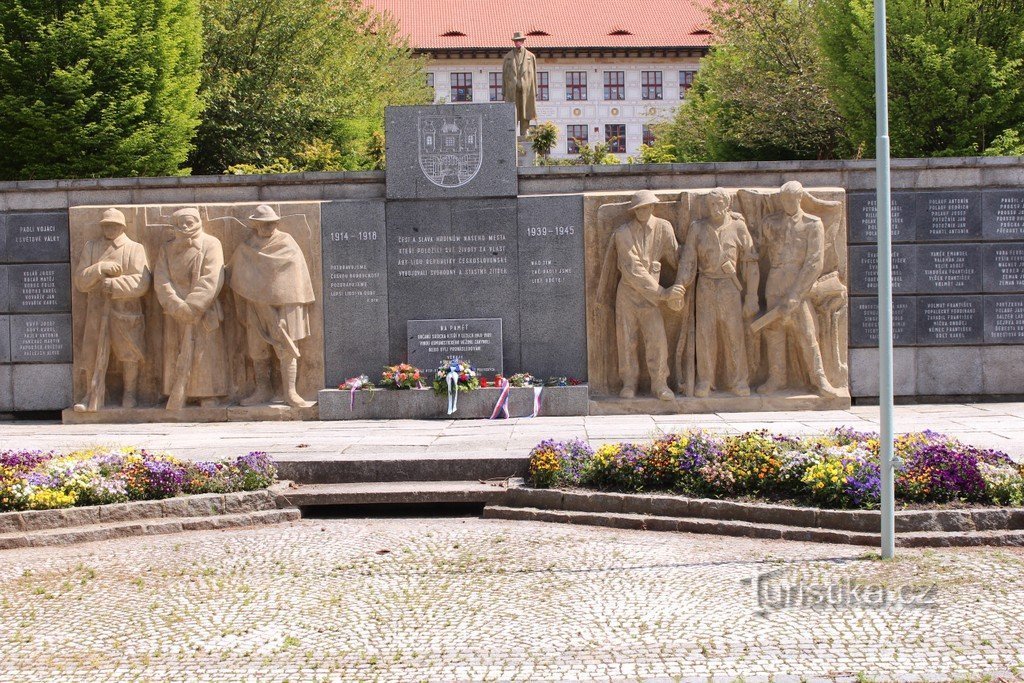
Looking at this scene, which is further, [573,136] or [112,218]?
[573,136]

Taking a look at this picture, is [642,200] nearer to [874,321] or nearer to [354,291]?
[874,321]

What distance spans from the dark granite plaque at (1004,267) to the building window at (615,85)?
5434cm

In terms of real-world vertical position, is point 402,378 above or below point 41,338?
below

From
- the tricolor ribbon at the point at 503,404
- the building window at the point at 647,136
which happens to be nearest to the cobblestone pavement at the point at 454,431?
the tricolor ribbon at the point at 503,404

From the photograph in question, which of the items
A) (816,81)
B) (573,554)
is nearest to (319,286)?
(573,554)

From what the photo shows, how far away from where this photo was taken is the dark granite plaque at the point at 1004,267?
1586 cm

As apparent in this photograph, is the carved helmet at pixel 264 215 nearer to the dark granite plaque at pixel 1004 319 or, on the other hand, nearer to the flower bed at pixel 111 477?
the flower bed at pixel 111 477

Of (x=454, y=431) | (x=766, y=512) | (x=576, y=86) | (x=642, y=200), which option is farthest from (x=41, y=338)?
(x=576, y=86)

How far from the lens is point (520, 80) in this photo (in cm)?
2553

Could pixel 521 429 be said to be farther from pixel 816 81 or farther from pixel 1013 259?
pixel 816 81

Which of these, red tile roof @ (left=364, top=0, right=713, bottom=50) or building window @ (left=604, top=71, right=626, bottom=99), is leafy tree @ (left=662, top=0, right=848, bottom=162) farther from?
building window @ (left=604, top=71, right=626, bottom=99)

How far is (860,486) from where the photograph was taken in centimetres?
901

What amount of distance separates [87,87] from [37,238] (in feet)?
32.0

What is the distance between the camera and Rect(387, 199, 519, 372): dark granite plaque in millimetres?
15688
